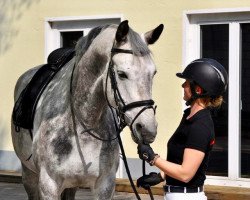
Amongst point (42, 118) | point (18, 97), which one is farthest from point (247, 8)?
point (42, 118)

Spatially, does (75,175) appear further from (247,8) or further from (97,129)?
(247,8)

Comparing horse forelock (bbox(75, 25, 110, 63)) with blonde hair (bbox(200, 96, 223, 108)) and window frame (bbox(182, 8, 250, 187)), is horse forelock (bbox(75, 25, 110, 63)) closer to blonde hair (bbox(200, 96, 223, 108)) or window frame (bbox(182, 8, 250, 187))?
blonde hair (bbox(200, 96, 223, 108))

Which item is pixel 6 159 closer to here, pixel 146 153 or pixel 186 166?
pixel 146 153

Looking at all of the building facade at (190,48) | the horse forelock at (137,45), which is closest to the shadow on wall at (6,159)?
the building facade at (190,48)

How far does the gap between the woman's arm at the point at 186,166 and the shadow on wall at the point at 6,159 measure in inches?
294

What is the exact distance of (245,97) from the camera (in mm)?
10359

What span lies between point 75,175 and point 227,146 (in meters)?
4.82

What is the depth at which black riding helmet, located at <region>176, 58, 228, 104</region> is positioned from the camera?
4965mm

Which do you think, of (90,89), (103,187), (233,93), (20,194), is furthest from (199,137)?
(20,194)

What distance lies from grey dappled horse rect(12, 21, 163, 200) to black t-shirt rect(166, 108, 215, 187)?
0.48m

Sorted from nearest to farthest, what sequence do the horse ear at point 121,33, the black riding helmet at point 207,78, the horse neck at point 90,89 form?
1. the black riding helmet at point 207,78
2. the horse ear at point 121,33
3. the horse neck at point 90,89

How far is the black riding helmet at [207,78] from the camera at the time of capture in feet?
16.3

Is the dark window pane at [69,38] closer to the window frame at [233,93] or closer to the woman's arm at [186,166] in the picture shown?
the window frame at [233,93]

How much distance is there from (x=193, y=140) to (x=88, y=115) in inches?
51.9
